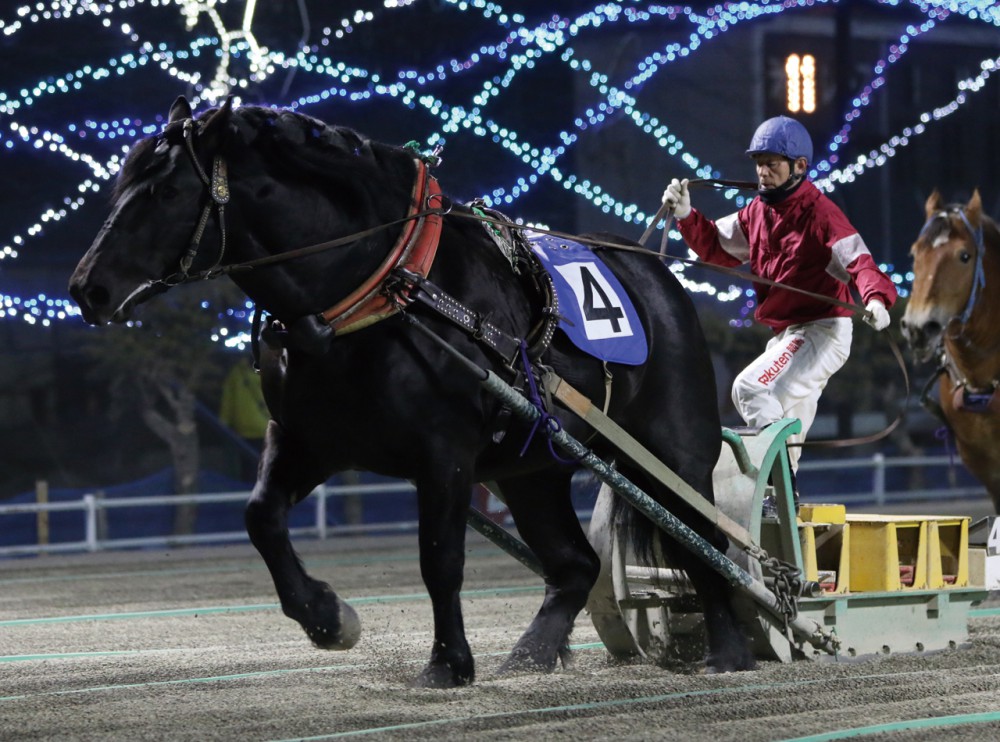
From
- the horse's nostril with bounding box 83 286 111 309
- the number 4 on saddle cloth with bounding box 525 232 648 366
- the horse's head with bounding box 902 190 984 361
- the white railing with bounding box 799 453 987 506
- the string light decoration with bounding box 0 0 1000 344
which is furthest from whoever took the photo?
the white railing with bounding box 799 453 987 506

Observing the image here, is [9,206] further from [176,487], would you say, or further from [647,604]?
[647,604]

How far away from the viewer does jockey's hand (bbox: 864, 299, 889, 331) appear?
17.2ft

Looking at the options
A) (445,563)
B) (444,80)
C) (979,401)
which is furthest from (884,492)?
(445,563)

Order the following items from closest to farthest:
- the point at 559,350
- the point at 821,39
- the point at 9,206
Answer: the point at 559,350
the point at 9,206
the point at 821,39

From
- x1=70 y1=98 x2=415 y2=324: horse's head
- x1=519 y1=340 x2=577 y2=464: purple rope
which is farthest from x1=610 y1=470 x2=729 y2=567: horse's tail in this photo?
x1=70 y1=98 x2=415 y2=324: horse's head

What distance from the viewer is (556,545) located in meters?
5.59

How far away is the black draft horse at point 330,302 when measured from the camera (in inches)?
170

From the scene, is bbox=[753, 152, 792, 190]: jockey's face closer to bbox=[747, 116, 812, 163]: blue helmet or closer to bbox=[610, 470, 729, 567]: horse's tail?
bbox=[747, 116, 812, 163]: blue helmet

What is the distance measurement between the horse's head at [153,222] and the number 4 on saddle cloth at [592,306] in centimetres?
131

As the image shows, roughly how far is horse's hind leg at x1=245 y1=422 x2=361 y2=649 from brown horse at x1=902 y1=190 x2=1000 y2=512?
3.71 m

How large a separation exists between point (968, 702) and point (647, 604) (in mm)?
1533

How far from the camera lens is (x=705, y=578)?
5438 mm

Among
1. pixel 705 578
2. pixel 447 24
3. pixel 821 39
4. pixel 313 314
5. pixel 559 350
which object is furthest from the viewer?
pixel 821 39

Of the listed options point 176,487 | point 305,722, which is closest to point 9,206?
point 176,487
